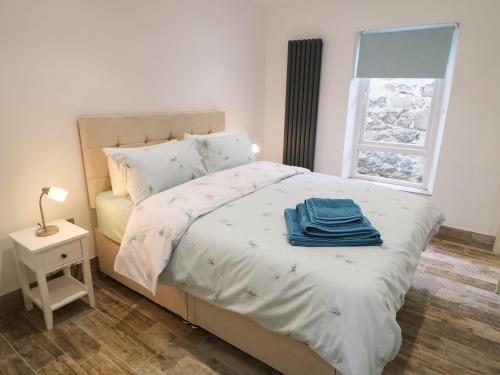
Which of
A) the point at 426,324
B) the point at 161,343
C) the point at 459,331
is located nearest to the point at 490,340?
the point at 459,331

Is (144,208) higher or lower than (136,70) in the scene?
lower

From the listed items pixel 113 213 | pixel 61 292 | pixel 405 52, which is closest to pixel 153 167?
pixel 113 213

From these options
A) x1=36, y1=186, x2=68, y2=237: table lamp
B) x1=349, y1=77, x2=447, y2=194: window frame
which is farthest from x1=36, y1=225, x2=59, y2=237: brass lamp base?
x1=349, y1=77, x2=447, y2=194: window frame

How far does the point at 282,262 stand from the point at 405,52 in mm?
2748

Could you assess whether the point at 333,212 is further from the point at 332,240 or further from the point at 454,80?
the point at 454,80

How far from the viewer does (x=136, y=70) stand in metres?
2.54

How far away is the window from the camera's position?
10.1 feet

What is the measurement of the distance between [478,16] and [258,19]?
2140 mm

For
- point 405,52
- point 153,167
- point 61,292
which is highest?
point 405,52

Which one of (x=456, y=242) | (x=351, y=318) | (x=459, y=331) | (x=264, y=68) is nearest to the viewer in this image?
(x=351, y=318)

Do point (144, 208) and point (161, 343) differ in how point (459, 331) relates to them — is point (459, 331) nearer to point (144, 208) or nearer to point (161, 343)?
point (161, 343)

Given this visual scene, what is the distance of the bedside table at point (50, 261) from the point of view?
72.4 inches

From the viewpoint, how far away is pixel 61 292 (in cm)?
208

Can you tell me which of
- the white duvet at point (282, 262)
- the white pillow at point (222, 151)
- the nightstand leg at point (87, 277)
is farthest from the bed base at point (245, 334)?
the white pillow at point (222, 151)
